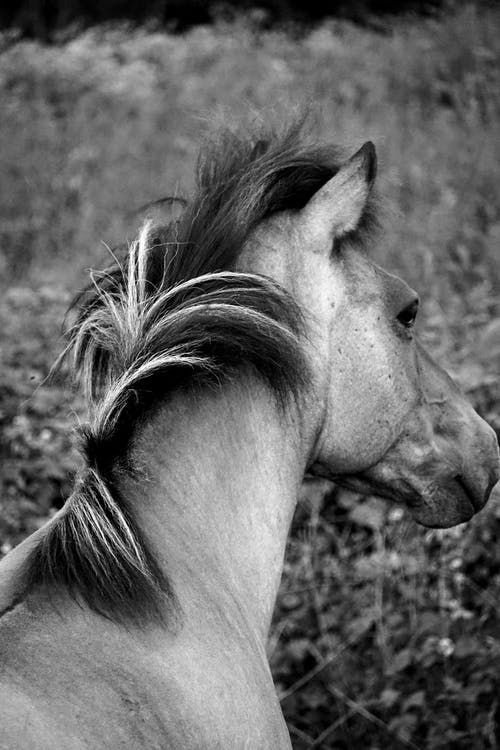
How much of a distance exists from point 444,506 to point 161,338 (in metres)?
1.06

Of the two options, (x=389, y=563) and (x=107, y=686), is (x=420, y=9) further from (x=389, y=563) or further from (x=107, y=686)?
(x=107, y=686)

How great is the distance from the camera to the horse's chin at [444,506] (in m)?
2.45

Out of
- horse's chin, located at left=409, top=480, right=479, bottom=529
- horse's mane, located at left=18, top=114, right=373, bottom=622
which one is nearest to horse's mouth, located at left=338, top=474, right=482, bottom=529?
horse's chin, located at left=409, top=480, right=479, bottom=529

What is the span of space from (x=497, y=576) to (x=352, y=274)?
2127 millimetres

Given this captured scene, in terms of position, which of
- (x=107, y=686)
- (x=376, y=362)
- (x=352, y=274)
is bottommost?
(x=107, y=686)

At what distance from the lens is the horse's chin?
2446 mm

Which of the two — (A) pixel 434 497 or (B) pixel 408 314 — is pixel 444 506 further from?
(B) pixel 408 314

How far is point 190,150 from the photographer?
32.7ft

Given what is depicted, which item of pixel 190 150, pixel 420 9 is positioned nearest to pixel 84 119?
pixel 190 150

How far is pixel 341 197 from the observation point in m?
2.27

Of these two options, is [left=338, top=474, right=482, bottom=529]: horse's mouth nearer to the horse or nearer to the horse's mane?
the horse

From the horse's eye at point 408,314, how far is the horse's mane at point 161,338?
279 millimetres

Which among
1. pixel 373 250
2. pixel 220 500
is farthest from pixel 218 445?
pixel 373 250

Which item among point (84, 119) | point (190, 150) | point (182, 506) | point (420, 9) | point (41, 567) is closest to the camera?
point (41, 567)
